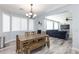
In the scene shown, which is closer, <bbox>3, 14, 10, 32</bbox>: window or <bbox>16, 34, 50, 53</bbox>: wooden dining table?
<bbox>3, 14, 10, 32</bbox>: window

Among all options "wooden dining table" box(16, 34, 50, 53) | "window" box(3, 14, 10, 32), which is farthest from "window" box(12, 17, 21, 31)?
"wooden dining table" box(16, 34, 50, 53)

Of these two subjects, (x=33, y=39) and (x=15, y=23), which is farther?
(x=33, y=39)

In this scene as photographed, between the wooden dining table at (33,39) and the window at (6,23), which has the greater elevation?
the window at (6,23)

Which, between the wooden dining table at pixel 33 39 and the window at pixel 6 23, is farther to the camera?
the wooden dining table at pixel 33 39

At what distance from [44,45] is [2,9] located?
6.95ft

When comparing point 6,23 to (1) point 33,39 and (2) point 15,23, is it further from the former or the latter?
(1) point 33,39

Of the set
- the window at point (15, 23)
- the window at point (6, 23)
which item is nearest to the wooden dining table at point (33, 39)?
the window at point (15, 23)

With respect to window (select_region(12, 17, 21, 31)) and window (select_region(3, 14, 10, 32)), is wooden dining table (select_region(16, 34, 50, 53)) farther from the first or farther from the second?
window (select_region(3, 14, 10, 32))

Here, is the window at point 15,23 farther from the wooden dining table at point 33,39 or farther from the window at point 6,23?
the wooden dining table at point 33,39

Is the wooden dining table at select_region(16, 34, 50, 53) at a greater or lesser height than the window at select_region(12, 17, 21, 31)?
lesser

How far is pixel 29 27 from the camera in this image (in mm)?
2705

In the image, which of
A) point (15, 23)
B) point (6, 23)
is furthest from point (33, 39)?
point (6, 23)
